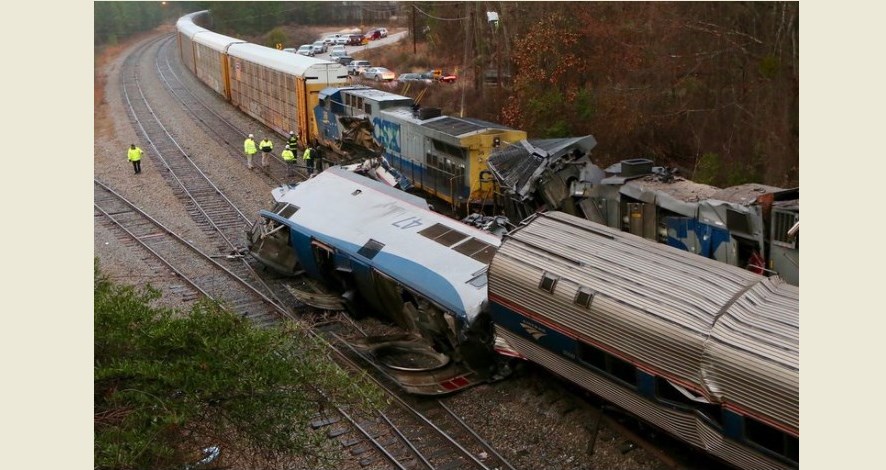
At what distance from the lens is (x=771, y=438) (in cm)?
946

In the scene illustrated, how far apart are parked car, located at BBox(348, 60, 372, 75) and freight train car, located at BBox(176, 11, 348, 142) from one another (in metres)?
9.35

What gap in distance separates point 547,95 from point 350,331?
54.9ft

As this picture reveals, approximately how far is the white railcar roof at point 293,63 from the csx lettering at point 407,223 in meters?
15.5

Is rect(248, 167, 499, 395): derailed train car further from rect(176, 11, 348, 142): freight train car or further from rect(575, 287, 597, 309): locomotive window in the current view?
rect(176, 11, 348, 142): freight train car

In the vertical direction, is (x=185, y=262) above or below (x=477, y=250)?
below

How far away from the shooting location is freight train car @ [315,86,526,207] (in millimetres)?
21875

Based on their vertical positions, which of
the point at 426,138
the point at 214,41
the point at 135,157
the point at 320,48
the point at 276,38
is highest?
the point at 276,38

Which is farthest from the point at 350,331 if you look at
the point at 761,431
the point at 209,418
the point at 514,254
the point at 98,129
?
the point at 98,129

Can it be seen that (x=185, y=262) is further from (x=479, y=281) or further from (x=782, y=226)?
(x=782, y=226)

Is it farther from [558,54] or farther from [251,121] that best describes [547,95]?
[251,121]

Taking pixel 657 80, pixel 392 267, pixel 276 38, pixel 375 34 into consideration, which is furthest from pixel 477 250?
pixel 375 34

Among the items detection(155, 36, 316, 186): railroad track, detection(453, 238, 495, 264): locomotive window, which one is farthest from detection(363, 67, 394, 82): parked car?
detection(453, 238, 495, 264): locomotive window

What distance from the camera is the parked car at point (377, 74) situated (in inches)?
1949

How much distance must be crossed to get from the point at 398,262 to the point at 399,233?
1.05 meters
